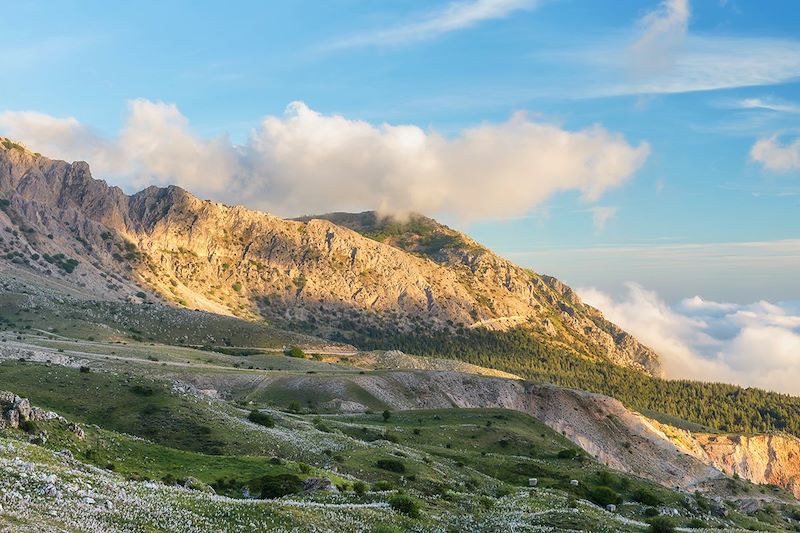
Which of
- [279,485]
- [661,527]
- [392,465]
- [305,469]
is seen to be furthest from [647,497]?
[279,485]

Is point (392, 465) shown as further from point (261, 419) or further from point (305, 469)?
point (261, 419)

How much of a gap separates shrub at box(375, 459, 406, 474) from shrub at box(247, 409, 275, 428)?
50.6ft

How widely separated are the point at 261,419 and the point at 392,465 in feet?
59.3

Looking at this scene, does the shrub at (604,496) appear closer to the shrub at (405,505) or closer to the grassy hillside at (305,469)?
the grassy hillside at (305,469)

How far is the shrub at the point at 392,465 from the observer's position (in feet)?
208

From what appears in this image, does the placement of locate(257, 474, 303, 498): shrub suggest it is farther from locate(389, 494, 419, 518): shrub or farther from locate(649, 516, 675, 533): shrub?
locate(649, 516, 675, 533): shrub

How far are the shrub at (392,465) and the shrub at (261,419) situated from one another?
15.4 meters

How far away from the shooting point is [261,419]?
73438mm

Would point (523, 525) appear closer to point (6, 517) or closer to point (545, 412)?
point (6, 517)

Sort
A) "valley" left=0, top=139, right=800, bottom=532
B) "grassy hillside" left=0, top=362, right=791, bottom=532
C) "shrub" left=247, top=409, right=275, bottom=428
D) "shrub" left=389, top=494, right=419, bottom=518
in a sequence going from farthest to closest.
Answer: "shrub" left=247, top=409, right=275, bottom=428
"shrub" left=389, top=494, right=419, bottom=518
"grassy hillside" left=0, top=362, right=791, bottom=532
"valley" left=0, top=139, right=800, bottom=532

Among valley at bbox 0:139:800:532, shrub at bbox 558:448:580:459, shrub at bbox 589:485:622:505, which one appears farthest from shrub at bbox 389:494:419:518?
shrub at bbox 558:448:580:459

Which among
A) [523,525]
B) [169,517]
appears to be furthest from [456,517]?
[169,517]

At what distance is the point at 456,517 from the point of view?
40688 mm

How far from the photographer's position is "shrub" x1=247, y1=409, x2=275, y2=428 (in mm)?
73000
